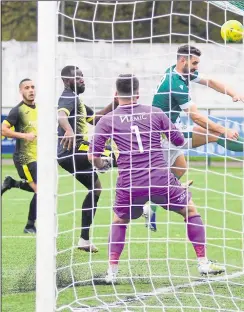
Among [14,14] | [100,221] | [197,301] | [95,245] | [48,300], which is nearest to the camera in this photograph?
[48,300]

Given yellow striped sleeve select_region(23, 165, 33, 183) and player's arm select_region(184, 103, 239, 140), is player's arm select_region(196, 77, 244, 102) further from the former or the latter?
yellow striped sleeve select_region(23, 165, 33, 183)

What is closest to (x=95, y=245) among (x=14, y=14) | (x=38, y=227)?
(x=38, y=227)

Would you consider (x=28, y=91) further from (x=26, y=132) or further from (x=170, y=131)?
(x=170, y=131)

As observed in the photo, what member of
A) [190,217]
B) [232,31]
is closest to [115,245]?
[190,217]

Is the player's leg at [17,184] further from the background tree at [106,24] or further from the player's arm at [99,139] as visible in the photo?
the background tree at [106,24]

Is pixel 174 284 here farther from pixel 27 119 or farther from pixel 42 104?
pixel 27 119

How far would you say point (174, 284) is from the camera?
7633mm

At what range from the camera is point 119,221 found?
24.9ft

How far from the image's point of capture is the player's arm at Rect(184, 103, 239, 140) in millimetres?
7783

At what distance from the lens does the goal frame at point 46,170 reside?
582 centimetres

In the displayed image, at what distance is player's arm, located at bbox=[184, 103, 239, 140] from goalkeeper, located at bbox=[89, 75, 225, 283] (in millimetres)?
416

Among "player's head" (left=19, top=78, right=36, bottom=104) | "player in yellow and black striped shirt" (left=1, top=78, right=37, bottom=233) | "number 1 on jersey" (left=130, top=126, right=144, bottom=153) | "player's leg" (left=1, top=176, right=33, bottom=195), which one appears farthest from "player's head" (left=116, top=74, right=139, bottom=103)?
"player's leg" (left=1, top=176, right=33, bottom=195)

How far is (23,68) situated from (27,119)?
15.1m

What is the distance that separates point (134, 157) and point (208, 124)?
805mm
